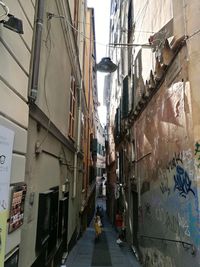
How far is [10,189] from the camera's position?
3.38 metres

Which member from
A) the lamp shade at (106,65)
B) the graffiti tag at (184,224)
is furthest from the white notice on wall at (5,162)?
the lamp shade at (106,65)

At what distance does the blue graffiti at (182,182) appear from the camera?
4.98m

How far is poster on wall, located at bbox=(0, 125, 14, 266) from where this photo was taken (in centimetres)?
296

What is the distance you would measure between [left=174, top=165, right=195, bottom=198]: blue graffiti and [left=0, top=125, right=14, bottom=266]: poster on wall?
9.67 ft

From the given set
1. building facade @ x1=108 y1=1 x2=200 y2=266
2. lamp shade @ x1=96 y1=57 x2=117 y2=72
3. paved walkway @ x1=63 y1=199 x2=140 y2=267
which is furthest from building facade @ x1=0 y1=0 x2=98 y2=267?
paved walkway @ x1=63 y1=199 x2=140 y2=267

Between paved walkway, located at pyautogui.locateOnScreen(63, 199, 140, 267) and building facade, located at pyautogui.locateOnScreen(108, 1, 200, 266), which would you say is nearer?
building facade, located at pyautogui.locateOnScreen(108, 1, 200, 266)

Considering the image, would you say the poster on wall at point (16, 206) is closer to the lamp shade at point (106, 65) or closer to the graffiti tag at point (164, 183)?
the graffiti tag at point (164, 183)

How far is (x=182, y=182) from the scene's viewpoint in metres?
5.32

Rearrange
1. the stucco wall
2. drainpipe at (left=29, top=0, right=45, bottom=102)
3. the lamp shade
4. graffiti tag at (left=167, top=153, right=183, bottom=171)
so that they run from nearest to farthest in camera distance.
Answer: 1. the stucco wall
2. drainpipe at (left=29, top=0, right=45, bottom=102)
3. graffiti tag at (left=167, top=153, right=183, bottom=171)
4. the lamp shade

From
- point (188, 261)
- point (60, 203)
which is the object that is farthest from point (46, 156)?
point (188, 261)

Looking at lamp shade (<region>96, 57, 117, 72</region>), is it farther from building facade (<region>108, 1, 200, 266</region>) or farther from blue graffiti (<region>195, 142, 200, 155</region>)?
blue graffiti (<region>195, 142, 200, 155</region>)

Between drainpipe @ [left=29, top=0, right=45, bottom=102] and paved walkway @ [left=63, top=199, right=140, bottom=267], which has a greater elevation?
drainpipe @ [left=29, top=0, right=45, bottom=102]

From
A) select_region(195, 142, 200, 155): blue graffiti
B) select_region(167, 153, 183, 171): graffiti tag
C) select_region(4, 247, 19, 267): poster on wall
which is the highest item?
select_region(195, 142, 200, 155): blue graffiti

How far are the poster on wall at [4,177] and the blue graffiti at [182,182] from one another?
2.95 meters
